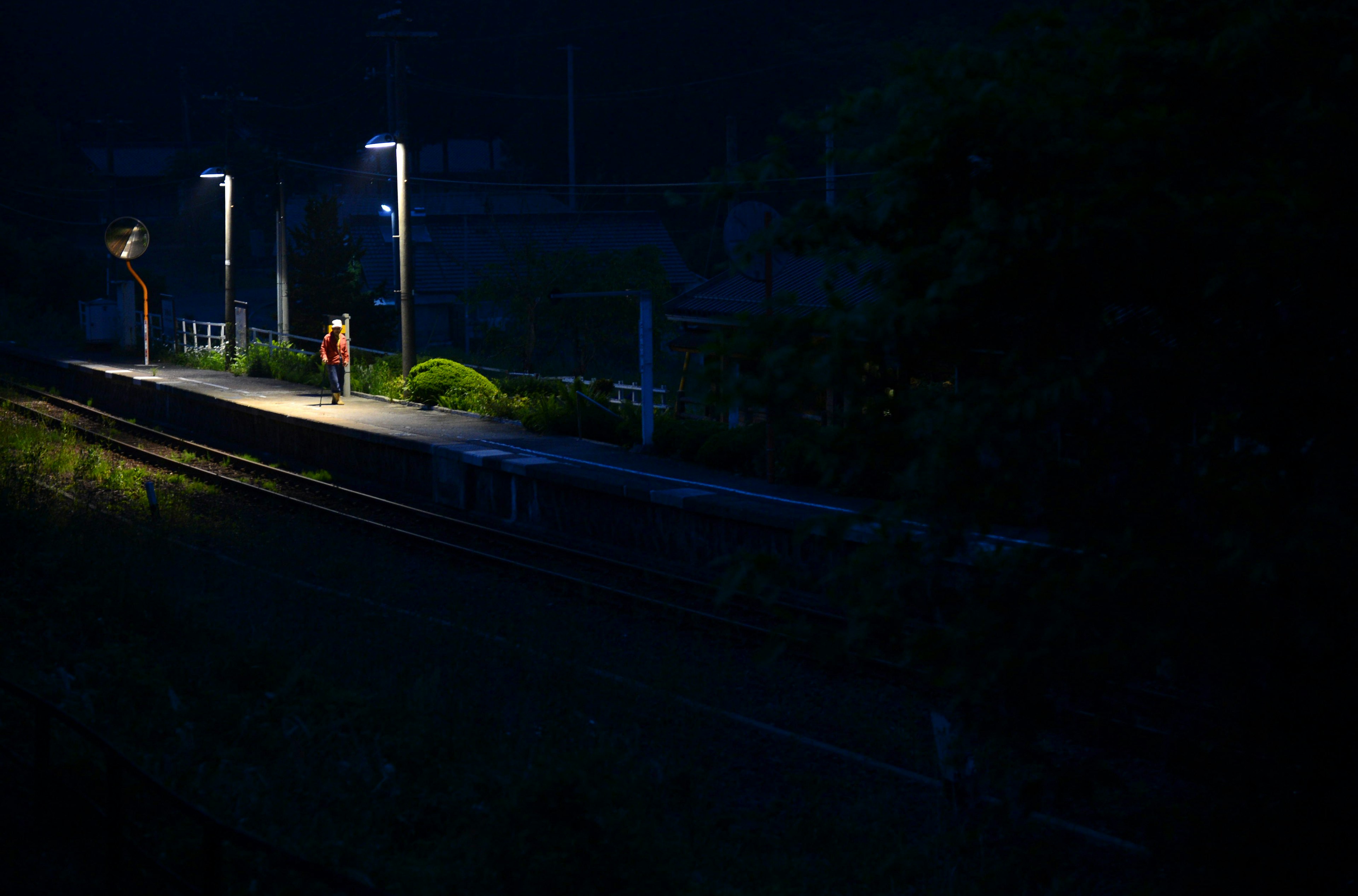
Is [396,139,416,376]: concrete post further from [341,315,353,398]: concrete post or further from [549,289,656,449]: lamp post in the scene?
[549,289,656,449]: lamp post

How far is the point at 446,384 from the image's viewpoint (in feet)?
74.0

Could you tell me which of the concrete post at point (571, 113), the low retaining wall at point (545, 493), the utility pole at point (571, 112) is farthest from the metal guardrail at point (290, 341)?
the concrete post at point (571, 113)

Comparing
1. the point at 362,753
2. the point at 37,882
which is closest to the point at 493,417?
the point at 362,753

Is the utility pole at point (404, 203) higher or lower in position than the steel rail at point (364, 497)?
higher

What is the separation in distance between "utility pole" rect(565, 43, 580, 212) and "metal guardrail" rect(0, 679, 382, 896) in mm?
44177

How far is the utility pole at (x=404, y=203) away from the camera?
22.7 m

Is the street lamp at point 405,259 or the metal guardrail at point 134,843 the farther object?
the street lamp at point 405,259

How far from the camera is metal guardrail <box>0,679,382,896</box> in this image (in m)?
3.58

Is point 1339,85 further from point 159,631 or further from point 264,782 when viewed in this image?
point 159,631

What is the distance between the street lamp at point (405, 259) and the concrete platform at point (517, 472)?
1.11 metres

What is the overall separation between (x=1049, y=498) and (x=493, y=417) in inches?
721

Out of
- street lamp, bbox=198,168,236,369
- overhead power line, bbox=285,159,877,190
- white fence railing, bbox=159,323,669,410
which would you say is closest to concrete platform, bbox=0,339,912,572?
white fence railing, bbox=159,323,669,410

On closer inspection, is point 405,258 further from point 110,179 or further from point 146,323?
point 110,179

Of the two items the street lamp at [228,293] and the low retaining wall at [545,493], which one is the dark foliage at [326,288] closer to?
Result: the street lamp at [228,293]
